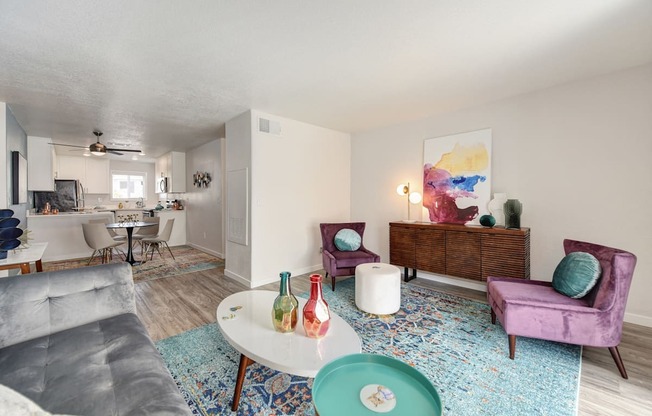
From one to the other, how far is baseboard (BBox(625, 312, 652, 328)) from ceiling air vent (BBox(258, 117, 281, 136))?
182 inches

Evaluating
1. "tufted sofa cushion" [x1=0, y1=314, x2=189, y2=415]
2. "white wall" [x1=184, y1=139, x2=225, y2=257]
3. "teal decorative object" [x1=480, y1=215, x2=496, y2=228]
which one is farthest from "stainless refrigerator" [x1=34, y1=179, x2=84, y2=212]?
"teal decorative object" [x1=480, y1=215, x2=496, y2=228]

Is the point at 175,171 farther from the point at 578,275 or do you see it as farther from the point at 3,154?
the point at 578,275

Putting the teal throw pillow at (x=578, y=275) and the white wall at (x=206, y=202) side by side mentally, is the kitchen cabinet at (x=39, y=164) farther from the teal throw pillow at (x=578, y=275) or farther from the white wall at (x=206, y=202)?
the teal throw pillow at (x=578, y=275)

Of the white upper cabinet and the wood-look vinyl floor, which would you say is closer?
the wood-look vinyl floor

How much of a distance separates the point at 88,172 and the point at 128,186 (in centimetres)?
121

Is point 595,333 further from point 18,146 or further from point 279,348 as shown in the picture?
point 18,146

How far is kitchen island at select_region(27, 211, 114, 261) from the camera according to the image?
5.22m

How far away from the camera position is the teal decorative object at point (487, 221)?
3.28 meters

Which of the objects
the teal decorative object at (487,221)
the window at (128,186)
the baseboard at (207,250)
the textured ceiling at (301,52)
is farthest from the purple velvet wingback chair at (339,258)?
the window at (128,186)

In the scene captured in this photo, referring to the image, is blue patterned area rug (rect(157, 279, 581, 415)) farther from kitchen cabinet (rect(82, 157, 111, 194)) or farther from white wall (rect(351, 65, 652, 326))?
kitchen cabinet (rect(82, 157, 111, 194))

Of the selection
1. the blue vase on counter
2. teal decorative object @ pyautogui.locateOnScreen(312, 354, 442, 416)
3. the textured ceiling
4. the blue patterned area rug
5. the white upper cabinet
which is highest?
the textured ceiling

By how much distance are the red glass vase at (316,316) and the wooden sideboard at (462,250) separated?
2421 mm

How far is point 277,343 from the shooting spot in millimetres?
1587

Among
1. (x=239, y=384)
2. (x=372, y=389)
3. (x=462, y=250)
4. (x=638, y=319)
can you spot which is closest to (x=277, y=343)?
(x=239, y=384)
